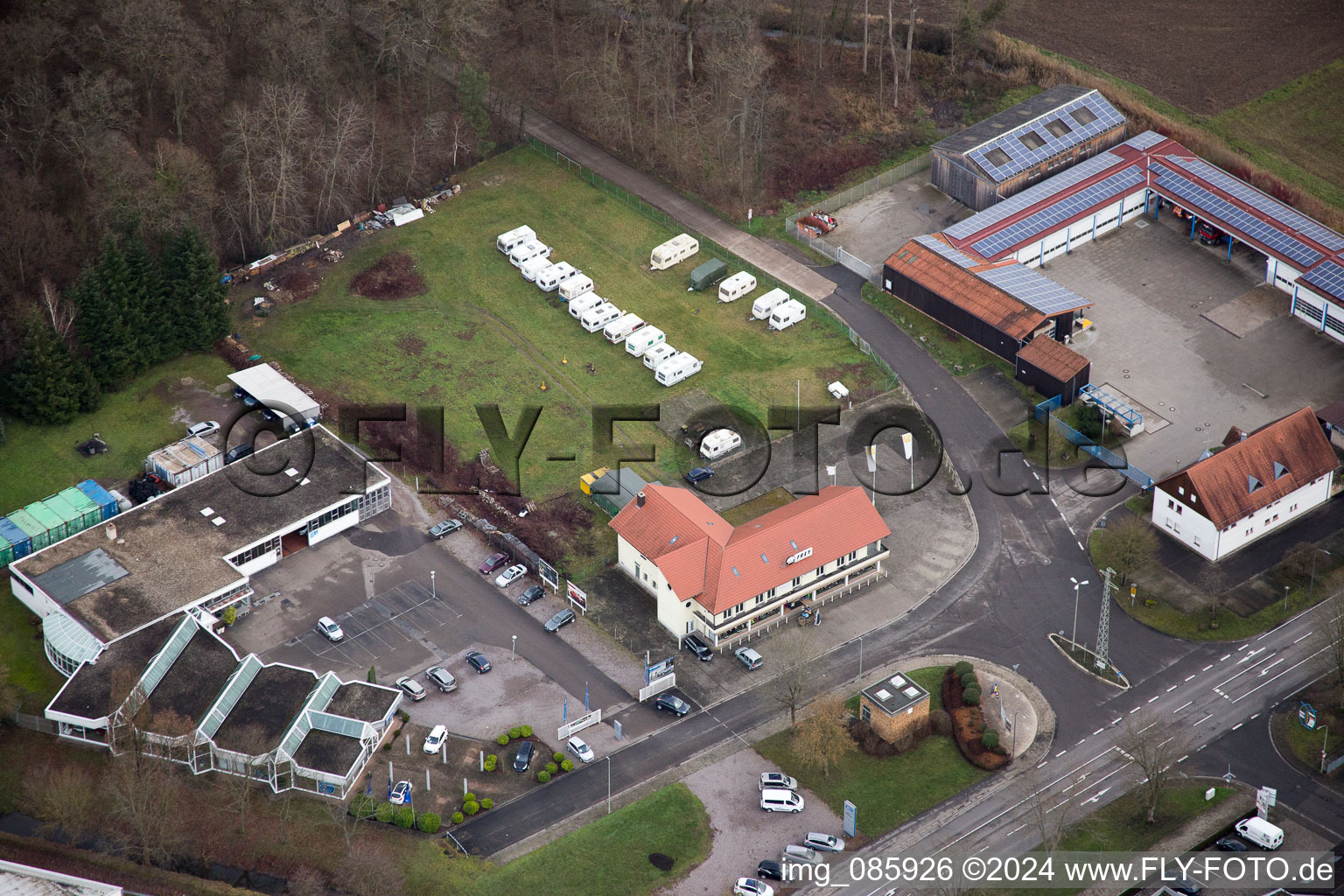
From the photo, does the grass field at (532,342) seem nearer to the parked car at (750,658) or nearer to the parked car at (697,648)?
the parked car at (697,648)

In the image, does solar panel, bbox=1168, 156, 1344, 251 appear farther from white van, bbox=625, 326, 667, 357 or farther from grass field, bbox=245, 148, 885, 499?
white van, bbox=625, 326, 667, 357

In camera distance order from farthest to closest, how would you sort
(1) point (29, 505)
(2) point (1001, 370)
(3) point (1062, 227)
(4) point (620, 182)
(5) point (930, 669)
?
(4) point (620, 182) → (3) point (1062, 227) → (2) point (1001, 370) → (1) point (29, 505) → (5) point (930, 669)

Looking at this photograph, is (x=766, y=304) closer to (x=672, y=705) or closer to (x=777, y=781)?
Answer: (x=672, y=705)

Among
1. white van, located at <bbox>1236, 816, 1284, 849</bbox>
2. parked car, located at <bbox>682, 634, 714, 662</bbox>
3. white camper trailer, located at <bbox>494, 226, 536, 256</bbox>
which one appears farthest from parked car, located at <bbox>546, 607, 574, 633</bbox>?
white van, located at <bbox>1236, 816, 1284, 849</bbox>

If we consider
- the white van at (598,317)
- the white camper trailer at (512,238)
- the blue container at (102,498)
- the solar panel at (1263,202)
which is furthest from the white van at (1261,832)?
the white camper trailer at (512,238)

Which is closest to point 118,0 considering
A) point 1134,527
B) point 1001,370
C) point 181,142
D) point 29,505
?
point 181,142

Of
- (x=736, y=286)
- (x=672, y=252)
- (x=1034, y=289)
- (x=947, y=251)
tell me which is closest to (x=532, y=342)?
(x=672, y=252)

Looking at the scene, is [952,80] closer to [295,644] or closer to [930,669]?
[930,669]
